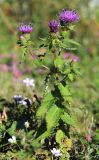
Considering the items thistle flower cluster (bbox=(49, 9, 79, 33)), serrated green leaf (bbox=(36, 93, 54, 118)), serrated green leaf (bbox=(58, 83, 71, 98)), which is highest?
thistle flower cluster (bbox=(49, 9, 79, 33))

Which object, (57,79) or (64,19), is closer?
(64,19)

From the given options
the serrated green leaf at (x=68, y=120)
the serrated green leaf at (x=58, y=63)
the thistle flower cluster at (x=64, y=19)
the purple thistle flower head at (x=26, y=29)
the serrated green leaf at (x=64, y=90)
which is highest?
the thistle flower cluster at (x=64, y=19)

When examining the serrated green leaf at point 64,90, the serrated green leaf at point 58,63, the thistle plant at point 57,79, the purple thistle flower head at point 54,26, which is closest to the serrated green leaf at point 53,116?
the thistle plant at point 57,79

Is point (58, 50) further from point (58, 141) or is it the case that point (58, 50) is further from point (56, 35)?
point (58, 141)

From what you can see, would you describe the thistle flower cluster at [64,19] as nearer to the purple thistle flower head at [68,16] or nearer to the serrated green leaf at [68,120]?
the purple thistle flower head at [68,16]

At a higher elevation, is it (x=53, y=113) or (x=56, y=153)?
(x=53, y=113)

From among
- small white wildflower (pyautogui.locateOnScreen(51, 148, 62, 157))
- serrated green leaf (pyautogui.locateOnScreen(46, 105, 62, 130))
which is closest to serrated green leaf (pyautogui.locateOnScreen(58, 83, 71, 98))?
serrated green leaf (pyautogui.locateOnScreen(46, 105, 62, 130))

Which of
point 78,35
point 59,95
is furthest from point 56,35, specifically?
point 78,35

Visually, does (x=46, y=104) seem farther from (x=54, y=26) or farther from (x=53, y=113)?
(x=54, y=26)

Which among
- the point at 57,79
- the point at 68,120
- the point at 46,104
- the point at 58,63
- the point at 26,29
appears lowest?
the point at 68,120

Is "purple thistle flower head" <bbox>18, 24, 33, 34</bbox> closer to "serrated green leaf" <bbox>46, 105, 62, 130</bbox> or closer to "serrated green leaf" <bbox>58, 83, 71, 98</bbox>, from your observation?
"serrated green leaf" <bbox>58, 83, 71, 98</bbox>

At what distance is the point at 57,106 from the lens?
341 centimetres

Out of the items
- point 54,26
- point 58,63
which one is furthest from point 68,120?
point 54,26

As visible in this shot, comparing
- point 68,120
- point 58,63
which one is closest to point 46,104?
point 68,120
